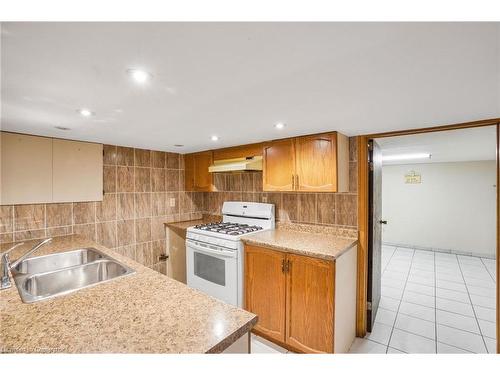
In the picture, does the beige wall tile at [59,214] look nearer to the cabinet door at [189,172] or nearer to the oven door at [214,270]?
the oven door at [214,270]

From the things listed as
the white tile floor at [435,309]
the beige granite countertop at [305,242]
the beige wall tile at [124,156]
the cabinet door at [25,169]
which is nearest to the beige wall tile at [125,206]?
the beige wall tile at [124,156]

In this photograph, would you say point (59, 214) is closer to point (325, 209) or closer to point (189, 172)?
point (189, 172)

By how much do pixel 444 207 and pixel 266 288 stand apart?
15.9 feet

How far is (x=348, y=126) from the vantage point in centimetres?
188

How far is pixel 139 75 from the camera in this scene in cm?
100

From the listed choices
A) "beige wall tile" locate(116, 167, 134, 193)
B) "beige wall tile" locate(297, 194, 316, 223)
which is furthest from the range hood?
"beige wall tile" locate(116, 167, 134, 193)

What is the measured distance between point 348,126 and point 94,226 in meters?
2.81

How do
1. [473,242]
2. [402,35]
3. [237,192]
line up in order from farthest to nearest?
[473,242] → [237,192] → [402,35]

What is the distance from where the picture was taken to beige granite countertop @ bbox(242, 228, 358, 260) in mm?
1811

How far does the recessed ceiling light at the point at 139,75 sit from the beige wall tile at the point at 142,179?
213cm

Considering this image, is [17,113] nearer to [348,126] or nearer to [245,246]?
[245,246]

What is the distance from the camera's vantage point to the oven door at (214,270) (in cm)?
227
